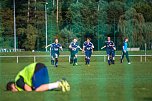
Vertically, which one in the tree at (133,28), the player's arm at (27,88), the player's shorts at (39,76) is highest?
the tree at (133,28)

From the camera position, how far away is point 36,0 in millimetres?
77062

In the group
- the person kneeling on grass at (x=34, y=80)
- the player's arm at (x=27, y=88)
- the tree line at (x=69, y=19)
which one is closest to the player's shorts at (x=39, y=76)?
the person kneeling on grass at (x=34, y=80)

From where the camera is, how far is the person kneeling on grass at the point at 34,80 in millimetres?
13016

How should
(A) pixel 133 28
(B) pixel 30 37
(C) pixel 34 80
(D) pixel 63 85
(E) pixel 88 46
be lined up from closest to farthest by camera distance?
(C) pixel 34 80 < (D) pixel 63 85 < (E) pixel 88 46 < (A) pixel 133 28 < (B) pixel 30 37

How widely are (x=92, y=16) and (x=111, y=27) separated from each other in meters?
2.99

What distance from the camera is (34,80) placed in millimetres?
13055

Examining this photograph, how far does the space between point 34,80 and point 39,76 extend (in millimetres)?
152

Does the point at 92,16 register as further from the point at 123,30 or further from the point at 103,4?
the point at 123,30

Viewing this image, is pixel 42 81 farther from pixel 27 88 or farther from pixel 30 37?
pixel 30 37

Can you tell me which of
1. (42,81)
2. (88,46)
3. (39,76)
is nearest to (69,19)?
(88,46)

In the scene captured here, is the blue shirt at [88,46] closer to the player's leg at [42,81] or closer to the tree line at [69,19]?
the player's leg at [42,81]

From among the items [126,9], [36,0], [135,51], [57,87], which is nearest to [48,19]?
[36,0]

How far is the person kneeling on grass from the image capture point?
1302 cm

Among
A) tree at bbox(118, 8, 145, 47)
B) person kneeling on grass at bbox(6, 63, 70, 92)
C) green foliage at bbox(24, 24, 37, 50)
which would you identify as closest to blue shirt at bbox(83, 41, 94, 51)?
person kneeling on grass at bbox(6, 63, 70, 92)
